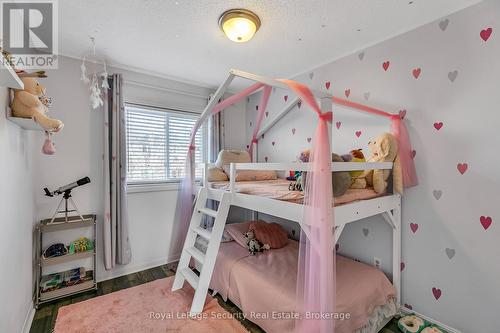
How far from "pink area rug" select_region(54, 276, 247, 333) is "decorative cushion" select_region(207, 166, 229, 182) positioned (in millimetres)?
1287

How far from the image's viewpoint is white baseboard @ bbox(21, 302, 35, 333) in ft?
6.01

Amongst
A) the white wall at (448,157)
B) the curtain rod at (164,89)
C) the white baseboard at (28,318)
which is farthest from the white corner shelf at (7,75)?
the white wall at (448,157)

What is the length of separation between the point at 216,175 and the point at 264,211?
1333mm

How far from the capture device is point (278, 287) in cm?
183

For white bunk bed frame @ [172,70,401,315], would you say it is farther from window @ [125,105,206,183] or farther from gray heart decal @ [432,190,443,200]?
window @ [125,105,206,183]

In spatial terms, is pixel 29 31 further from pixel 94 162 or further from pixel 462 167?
pixel 462 167

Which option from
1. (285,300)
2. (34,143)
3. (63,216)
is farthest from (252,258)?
(34,143)

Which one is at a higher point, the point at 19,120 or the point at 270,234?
the point at 19,120

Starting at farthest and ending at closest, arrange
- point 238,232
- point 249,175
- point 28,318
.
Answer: point 249,175
point 238,232
point 28,318

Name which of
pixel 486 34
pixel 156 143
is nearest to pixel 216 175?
pixel 156 143

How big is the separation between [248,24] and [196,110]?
178 cm

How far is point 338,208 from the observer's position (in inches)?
60.7

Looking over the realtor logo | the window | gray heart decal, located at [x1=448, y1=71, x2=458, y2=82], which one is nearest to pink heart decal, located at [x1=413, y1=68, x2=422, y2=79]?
gray heart decal, located at [x1=448, y1=71, x2=458, y2=82]

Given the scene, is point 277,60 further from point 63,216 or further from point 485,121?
point 63,216
